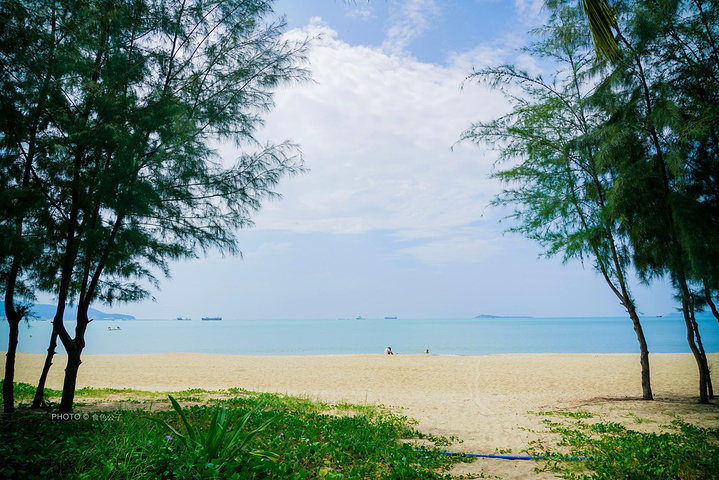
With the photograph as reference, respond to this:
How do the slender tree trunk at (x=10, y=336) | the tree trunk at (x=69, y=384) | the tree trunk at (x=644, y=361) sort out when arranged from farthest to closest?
1. the tree trunk at (x=644, y=361)
2. the slender tree trunk at (x=10, y=336)
3. the tree trunk at (x=69, y=384)

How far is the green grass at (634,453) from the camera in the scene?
12.4ft

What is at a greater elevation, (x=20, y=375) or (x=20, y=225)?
(x=20, y=225)

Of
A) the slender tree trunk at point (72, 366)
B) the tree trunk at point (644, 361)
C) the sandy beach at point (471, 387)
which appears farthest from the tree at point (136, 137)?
the tree trunk at point (644, 361)

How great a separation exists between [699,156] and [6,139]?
11.2 m

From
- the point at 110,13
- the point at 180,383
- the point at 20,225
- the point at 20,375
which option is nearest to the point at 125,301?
the point at 20,225

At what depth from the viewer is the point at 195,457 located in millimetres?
3172

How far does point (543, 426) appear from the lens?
21.7 ft

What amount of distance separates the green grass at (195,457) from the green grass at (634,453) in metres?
1.22

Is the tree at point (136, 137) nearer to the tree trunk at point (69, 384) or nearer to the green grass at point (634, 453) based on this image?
the tree trunk at point (69, 384)

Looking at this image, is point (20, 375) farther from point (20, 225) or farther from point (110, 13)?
point (110, 13)

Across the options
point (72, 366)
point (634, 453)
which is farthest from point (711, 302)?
point (72, 366)

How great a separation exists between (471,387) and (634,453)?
804 centimetres

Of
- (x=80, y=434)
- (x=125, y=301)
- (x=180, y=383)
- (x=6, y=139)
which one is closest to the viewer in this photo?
(x=80, y=434)

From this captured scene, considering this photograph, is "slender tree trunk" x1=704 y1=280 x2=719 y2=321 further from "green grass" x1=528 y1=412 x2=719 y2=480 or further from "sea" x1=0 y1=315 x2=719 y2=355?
"sea" x1=0 y1=315 x2=719 y2=355
